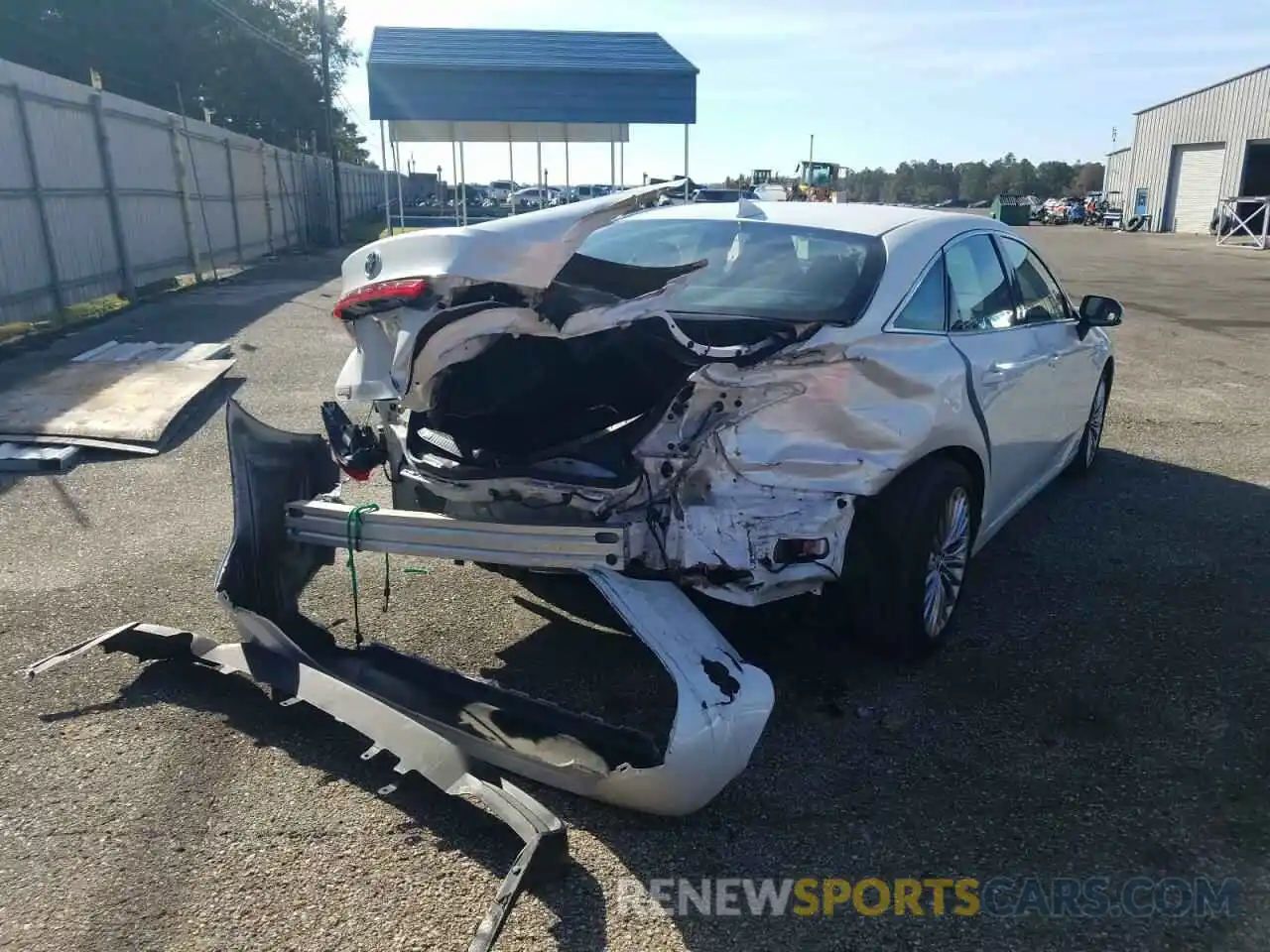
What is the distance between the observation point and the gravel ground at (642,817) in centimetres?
254

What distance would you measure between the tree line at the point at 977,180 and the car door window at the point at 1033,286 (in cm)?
8112

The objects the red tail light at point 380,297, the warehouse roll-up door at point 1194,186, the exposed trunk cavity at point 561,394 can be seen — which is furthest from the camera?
the warehouse roll-up door at point 1194,186

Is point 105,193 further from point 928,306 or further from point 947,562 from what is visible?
point 947,562

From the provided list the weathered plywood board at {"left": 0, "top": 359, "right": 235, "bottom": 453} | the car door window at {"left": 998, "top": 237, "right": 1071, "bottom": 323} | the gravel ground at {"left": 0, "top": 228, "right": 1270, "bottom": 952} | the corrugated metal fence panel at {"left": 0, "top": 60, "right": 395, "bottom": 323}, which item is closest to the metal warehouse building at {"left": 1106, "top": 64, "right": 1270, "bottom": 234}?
the corrugated metal fence panel at {"left": 0, "top": 60, "right": 395, "bottom": 323}

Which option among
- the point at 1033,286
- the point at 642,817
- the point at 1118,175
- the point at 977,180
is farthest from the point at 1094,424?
the point at 977,180

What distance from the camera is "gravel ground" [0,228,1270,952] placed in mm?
2539

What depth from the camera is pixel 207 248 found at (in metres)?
18.2

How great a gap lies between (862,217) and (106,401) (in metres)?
6.02

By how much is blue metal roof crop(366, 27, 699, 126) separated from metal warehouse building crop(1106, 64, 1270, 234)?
27.0 meters

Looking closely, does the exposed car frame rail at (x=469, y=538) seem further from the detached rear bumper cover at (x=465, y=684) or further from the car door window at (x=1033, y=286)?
the car door window at (x=1033, y=286)

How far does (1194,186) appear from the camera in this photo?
41.3 metres

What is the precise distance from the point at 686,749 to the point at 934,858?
2.50 ft

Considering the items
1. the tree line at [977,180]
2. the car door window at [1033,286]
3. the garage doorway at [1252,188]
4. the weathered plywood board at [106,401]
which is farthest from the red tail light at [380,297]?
the tree line at [977,180]

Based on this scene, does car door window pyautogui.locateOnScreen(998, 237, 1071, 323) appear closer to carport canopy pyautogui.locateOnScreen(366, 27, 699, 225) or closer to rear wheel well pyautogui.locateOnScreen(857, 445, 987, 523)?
rear wheel well pyautogui.locateOnScreen(857, 445, 987, 523)
